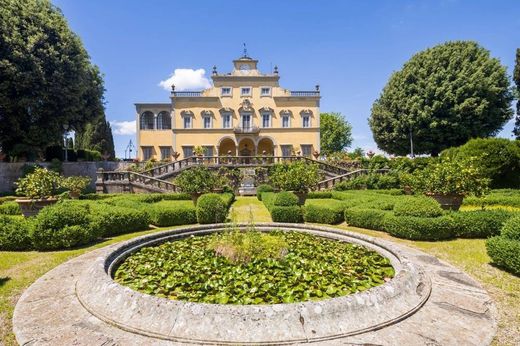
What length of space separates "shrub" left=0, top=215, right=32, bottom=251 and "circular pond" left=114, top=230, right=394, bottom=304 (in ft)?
12.2

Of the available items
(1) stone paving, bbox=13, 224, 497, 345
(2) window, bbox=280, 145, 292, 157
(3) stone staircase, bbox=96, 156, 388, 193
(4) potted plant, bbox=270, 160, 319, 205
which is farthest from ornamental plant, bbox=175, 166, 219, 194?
(2) window, bbox=280, 145, 292, 157

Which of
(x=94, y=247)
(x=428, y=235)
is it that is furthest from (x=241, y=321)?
(x=428, y=235)

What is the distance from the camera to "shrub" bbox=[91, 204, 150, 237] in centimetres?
959

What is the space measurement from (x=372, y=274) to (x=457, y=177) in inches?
302

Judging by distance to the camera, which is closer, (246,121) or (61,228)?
(61,228)

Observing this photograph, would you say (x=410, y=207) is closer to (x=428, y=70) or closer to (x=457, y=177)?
(x=457, y=177)

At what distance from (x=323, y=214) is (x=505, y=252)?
6.28 m

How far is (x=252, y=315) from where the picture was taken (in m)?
3.76

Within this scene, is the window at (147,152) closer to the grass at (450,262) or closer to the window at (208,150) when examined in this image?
the window at (208,150)

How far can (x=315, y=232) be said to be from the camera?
943 cm

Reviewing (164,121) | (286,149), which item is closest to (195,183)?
(286,149)

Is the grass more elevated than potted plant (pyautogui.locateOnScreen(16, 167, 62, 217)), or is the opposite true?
potted plant (pyautogui.locateOnScreen(16, 167, 62, 217))

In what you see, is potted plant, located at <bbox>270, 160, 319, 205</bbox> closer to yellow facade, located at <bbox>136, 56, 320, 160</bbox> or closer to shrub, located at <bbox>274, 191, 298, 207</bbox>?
shrub, located at <bbox>274, 191, 298, 207</bbox>

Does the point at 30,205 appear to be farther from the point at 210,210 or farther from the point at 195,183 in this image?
the point at 210,210
